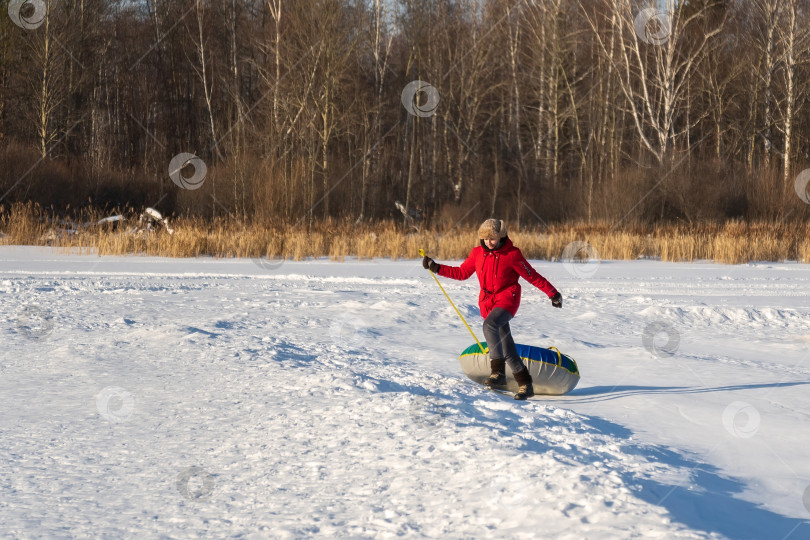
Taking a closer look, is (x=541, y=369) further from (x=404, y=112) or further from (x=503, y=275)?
(x=404, y=112)

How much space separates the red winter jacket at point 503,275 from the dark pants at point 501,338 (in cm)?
7

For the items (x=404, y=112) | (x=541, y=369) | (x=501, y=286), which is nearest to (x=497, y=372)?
(x=541, y=369)

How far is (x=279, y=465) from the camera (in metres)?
4.03

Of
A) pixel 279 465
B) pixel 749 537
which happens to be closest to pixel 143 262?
pixel 279 465

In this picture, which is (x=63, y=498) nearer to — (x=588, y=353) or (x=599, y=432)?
(x=599, y=432)

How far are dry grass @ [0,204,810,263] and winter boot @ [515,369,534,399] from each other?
10874mm

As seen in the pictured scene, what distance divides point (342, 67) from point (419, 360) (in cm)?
1752

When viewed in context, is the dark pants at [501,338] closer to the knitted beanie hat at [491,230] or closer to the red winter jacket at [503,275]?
the red winter jacket at [503,275]

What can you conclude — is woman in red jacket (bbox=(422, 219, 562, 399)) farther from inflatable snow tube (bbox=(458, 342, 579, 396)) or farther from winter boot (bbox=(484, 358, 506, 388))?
inflatable snow tube (bbox=(458, 342, 579, 396))

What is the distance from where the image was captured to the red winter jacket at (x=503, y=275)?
5297mm

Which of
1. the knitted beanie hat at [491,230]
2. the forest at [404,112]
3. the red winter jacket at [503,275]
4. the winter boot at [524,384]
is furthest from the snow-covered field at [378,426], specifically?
the forest at [404,112]

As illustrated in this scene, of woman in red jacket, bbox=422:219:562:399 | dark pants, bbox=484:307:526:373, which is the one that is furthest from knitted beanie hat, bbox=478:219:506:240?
dark pants, bbox=484:307:526:373

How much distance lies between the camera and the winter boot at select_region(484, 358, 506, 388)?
5500 mm

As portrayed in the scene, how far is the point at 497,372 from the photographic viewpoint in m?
5.51
